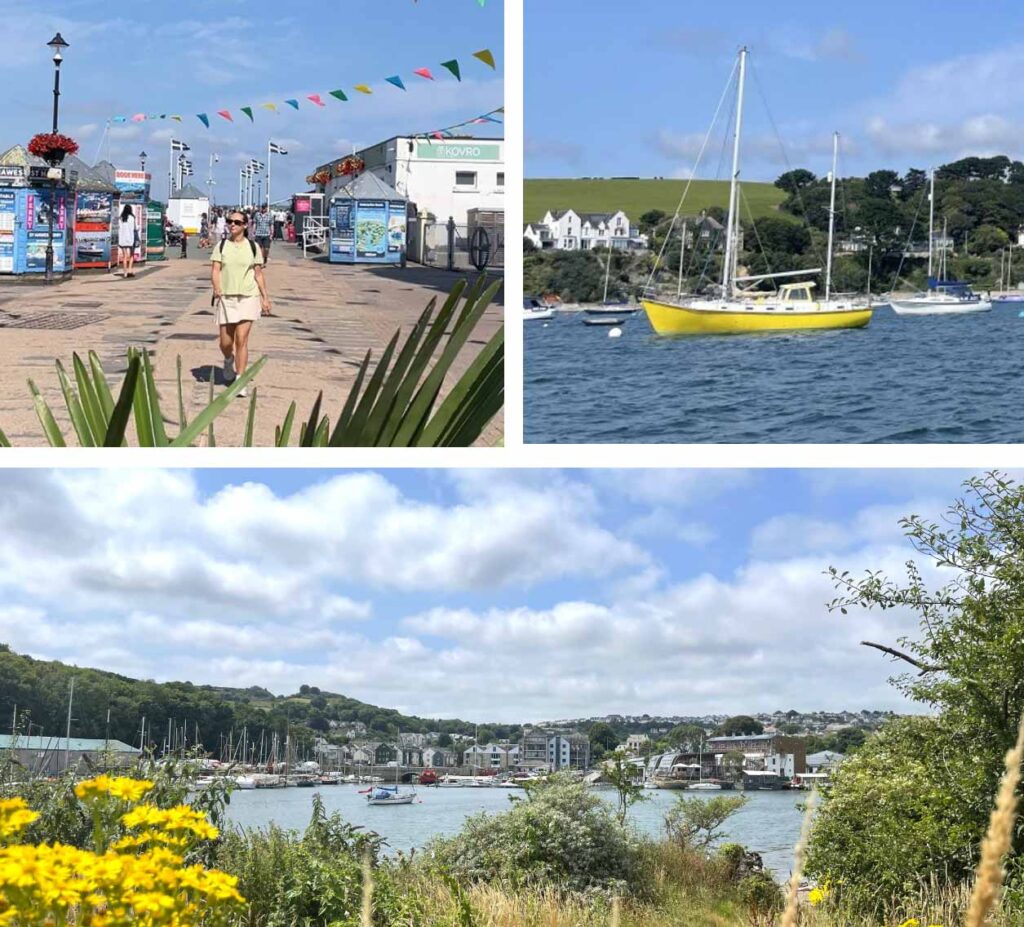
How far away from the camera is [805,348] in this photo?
479 inches

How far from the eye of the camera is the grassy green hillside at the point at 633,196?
7.34m

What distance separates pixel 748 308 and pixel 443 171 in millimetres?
5965

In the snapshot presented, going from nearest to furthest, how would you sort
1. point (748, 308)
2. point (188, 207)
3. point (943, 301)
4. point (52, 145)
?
point (52, 145), point (188, 207), point (748, 308), point (943, 301)

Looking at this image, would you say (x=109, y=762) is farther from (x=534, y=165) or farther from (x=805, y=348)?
(x=805, y=348)

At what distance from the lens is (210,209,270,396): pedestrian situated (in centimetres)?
490

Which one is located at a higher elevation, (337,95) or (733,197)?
(733,197)

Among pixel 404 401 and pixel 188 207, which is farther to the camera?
pixel 188 207

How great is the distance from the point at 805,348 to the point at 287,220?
193 inches

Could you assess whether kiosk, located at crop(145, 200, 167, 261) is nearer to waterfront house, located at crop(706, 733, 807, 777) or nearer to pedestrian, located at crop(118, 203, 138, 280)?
pedestrian, located at crop(118, 203, 138, 280)

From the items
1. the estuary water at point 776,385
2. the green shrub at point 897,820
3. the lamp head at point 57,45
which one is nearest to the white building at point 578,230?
the estuary water at point 776,385

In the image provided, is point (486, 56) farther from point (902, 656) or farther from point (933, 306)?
point (933, 306)

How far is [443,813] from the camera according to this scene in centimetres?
525

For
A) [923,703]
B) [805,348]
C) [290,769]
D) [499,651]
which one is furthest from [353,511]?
[805,348]

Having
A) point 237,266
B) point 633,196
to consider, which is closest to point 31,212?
point 633,196
